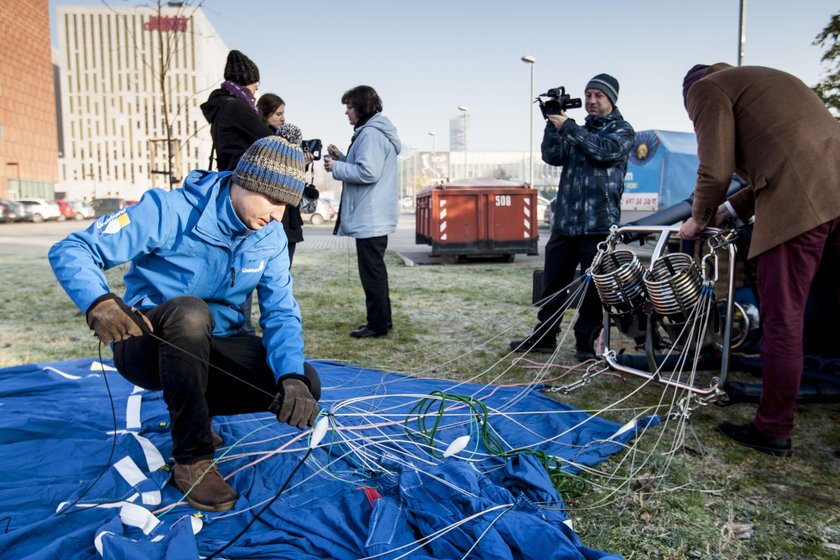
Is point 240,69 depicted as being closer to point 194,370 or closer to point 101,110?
point 194,370

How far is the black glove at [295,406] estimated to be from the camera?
6.49 feet

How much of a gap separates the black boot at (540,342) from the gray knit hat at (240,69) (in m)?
2.61

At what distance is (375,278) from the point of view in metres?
4.78

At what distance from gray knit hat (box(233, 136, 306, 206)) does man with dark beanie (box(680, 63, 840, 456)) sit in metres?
1.82

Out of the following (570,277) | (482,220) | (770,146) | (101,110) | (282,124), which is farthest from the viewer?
(101,110)

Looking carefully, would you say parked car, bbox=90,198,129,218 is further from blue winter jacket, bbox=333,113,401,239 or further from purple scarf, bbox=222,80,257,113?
purple scarf, bbox=222,80,257,113

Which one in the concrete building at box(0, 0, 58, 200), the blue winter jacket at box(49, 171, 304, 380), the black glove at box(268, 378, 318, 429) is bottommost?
the black glove at box(268, 378, 318, 429)

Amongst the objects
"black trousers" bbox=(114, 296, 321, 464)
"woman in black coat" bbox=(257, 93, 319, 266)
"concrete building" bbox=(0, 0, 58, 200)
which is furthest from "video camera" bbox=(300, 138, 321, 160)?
"concrete building" bbox=(0, 0, 58, 200)

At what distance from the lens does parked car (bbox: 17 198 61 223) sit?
105 feet

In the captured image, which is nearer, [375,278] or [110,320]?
[110,320]

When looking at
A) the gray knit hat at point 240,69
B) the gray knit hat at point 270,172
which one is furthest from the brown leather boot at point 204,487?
the gray knit hat at point 240,69

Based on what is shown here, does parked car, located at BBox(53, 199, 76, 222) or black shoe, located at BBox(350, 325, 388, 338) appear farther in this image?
parked car, located at BBox(53, 199, 76, 222)

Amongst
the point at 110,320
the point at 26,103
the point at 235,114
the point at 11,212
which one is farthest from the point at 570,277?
the point at 26,103

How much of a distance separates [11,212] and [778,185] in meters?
35.4
